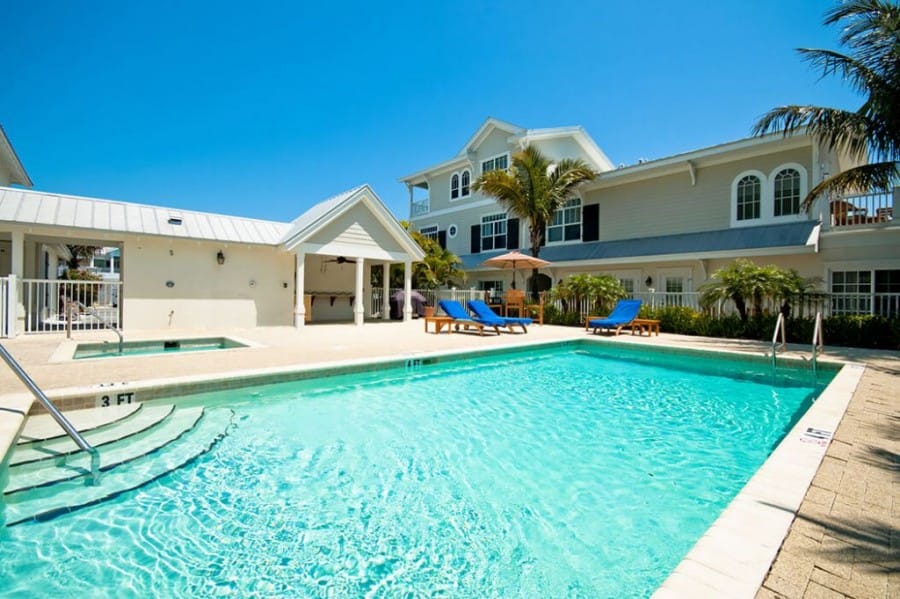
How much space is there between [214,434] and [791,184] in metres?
17.9

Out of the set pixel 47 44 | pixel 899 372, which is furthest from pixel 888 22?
pixel 47 44

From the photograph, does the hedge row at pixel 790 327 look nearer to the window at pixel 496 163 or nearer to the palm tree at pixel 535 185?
the palm tree at pixel 535 185

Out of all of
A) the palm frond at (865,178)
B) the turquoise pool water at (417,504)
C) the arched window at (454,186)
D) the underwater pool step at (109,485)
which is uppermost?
the arched window at (454,186)

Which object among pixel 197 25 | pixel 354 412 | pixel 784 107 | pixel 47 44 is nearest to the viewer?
pixel 354 412

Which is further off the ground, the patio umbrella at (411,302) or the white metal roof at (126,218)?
the white metal roof at (126,218)

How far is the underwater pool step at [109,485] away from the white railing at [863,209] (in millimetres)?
17228

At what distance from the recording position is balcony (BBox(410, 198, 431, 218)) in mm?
27688

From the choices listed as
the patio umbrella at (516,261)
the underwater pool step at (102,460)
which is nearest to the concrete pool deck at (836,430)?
the underwater pool step at (102,460)

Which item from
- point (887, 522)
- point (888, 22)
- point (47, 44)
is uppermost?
point (47, 44)

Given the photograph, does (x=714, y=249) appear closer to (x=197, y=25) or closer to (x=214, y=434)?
(x=214, y=434)

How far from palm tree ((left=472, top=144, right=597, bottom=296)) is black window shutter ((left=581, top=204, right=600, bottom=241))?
64.9 inches

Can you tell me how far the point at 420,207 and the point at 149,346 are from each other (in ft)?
66.6

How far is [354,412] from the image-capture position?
566cm

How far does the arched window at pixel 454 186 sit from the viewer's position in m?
25.7
